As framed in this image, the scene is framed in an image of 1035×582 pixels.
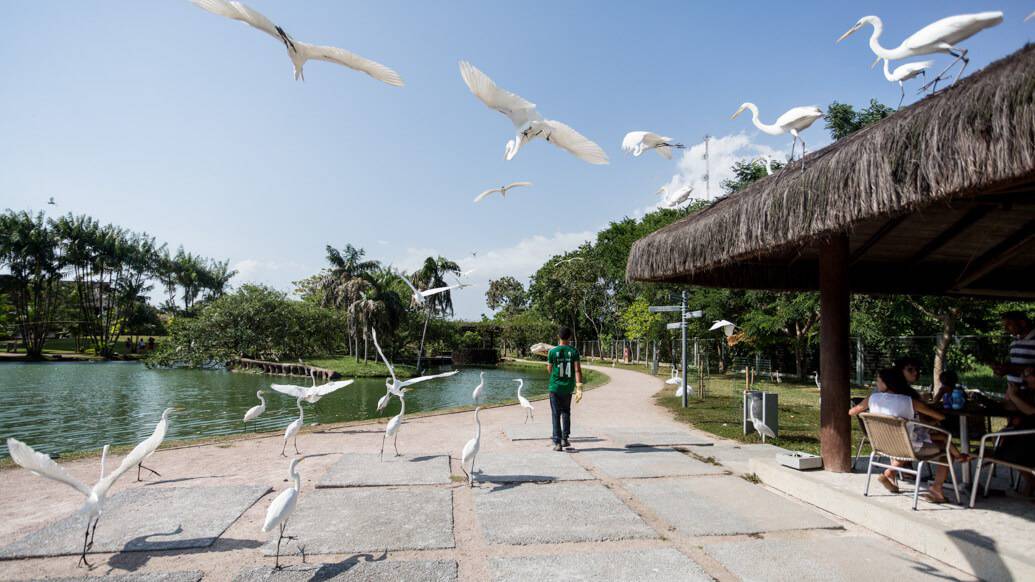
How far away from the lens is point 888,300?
49.9 ft

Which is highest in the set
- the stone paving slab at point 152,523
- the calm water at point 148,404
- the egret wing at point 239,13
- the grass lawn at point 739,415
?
the egret wing at point 239,13

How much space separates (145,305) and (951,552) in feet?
204

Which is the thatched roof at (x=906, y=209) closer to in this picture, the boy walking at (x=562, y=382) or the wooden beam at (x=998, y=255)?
the wooden beam at (x=998, y=255)

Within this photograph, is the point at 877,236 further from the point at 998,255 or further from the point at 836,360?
the point at 836,360

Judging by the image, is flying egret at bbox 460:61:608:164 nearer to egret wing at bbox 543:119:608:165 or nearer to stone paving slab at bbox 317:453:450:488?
egret wing at bbox 543:119:608:165

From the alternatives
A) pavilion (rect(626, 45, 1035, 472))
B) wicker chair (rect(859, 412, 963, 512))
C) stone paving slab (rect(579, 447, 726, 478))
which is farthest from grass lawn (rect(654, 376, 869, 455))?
wicker chair (rect(859, 412, 963, 512))

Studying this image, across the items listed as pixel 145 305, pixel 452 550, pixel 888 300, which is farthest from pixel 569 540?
pixel 145 305

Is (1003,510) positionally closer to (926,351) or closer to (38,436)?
(926,351)

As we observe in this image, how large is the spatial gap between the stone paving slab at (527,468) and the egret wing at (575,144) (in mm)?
3018

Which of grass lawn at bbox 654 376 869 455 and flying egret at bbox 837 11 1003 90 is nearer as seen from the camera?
flying egret at bbox 837 11 1003 90

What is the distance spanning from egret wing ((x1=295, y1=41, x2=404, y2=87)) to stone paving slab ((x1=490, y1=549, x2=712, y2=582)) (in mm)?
3551

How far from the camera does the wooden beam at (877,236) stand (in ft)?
16.3

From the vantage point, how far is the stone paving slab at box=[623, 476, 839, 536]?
3.86 metres

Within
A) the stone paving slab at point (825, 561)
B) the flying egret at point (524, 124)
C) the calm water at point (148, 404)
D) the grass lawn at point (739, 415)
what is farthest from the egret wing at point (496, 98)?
the calm water at point (148, 404)
